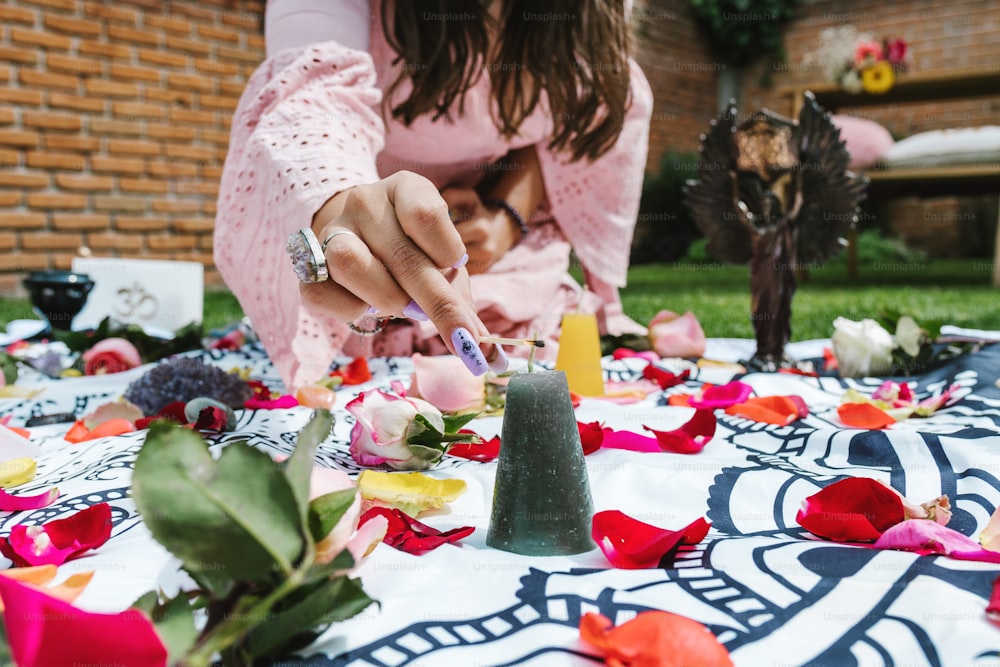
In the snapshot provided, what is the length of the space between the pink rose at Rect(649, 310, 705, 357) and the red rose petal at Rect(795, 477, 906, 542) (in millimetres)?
1089

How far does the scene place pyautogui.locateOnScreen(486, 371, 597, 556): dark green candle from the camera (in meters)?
0.65

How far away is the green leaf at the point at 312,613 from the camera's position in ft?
1.35

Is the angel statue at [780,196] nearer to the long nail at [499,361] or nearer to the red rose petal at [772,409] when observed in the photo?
the red rose petal at [772,409]

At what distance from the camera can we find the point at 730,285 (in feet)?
14.9

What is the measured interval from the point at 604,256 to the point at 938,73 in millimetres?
3705

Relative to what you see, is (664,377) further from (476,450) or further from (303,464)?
(303,464)

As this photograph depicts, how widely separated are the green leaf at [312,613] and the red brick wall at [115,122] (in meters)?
4.35

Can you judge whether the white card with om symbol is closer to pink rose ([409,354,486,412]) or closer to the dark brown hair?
the dark brown hair

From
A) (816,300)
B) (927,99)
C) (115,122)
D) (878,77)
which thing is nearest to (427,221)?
(816,300)

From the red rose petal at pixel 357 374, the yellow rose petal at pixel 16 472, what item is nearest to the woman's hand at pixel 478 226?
the red rose petal at pixel 357 374

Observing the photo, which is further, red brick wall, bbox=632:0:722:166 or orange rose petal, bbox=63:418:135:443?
red brick wall, bbox=632:0:722:166

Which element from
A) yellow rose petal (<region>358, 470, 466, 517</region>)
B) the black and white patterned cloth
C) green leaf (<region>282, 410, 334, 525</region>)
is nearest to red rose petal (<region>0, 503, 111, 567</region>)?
the black and white patterned cloth

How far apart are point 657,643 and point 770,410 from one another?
73 centimetres

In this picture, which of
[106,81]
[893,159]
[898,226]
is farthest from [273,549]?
[898,226]
